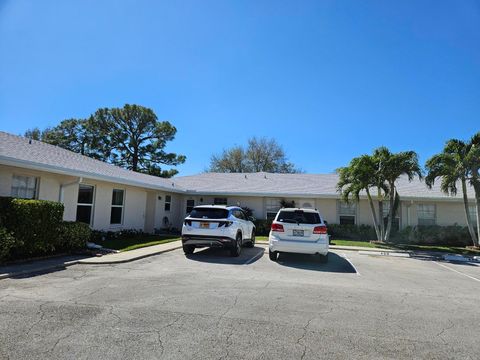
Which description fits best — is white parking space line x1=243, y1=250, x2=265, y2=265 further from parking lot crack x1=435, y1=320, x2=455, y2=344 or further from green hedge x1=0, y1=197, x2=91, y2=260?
parking lot crack x1=435, y1=320, x2=455, y2=344

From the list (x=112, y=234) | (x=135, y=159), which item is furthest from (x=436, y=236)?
(x=135, y=159)

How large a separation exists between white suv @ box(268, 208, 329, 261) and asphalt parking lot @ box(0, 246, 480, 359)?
1.30 metres

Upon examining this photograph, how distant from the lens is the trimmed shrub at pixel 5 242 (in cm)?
801

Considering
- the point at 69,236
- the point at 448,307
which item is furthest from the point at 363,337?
the point at 69,236

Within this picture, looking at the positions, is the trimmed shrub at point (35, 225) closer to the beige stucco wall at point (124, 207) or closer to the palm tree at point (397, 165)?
the beige stucco wall at point (124, 207)

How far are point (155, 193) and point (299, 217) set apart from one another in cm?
1175

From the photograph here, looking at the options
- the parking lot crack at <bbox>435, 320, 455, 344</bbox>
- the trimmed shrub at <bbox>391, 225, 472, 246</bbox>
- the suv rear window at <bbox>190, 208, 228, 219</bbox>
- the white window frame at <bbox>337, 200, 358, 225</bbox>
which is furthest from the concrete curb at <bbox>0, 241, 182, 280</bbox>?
the trimmed shrub at <bbox>391, 225, 472, 246</bbox>

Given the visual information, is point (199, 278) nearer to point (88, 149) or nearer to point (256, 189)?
point (256, 189)

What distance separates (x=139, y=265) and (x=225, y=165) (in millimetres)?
37625

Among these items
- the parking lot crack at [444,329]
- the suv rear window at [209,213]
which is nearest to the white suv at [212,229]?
the suv rear window at [209,213]

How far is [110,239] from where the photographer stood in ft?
48.9

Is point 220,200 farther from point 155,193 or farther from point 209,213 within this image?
point 209,213

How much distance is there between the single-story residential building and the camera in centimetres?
1181

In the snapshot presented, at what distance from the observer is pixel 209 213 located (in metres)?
11.2
